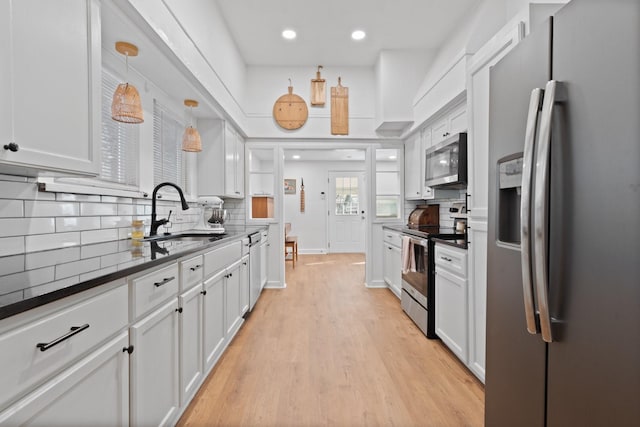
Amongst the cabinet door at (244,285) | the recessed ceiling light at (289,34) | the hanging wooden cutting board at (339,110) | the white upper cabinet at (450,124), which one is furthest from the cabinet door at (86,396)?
the hanging wooden cutting board at (339,110)

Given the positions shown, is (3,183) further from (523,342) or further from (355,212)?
(355,212)

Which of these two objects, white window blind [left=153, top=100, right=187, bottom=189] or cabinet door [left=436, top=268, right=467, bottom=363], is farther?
white window blind [left=153, top=100, right=187, bottom=189]

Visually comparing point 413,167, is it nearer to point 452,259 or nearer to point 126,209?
point 452,259

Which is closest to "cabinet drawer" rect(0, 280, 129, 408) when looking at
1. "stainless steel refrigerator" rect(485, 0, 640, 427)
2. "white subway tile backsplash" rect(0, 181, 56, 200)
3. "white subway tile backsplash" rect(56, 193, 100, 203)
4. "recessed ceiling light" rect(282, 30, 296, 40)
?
"white subway tile backsplash" rect(0, 181, 56, 200)

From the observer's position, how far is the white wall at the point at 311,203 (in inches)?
315

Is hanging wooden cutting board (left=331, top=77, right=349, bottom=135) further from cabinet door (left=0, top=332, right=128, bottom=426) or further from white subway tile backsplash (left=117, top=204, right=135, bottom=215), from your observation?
cabinet door (left=0, top=332, right=128, bottom=426)

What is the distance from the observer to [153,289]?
1.33m

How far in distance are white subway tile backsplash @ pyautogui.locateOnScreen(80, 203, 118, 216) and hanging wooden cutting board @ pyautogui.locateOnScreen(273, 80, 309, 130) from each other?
281 centimetres

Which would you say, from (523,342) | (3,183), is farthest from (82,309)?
(523,342)

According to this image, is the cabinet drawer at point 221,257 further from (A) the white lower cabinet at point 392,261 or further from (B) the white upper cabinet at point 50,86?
Answer: (A) the white lower cabinet at point 392,261

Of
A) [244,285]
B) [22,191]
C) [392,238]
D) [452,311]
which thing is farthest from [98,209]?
[392,238]

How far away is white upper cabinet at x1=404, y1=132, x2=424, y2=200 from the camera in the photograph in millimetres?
4012

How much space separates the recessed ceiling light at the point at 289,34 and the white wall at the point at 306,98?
789 millimetres

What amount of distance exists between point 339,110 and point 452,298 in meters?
3.06
